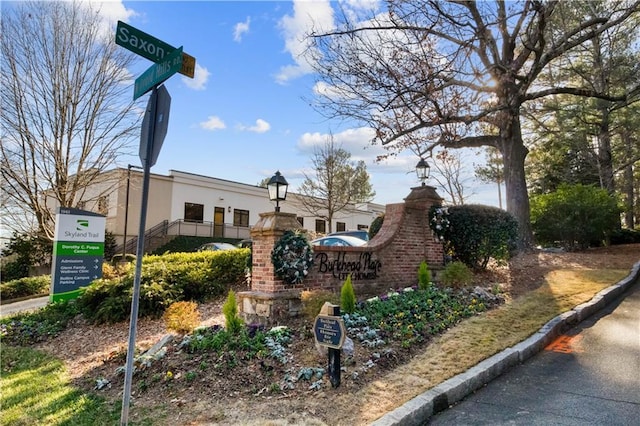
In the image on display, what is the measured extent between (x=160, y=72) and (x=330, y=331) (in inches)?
106

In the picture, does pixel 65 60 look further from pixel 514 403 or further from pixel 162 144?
pixel 514 403

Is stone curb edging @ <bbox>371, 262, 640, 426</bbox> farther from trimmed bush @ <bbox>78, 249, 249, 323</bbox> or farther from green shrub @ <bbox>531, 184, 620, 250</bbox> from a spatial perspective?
green shrub @ <bbox>531, 184, 620, 250</bbox>

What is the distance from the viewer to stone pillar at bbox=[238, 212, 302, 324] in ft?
19.6

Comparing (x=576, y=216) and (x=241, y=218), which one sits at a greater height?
(x=241, y=218)

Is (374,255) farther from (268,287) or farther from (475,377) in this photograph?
(475,377)

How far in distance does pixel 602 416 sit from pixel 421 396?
1.44 meters

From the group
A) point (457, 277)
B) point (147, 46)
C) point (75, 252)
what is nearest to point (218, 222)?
point (75, 252)

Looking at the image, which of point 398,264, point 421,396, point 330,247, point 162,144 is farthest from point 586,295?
point 162,144

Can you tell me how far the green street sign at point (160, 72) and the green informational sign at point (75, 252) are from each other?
6.94 m

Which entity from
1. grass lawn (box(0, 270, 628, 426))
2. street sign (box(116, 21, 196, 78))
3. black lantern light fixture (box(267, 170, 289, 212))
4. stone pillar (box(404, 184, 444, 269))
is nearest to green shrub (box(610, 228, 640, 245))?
grass lawn (box(0, 270, 628, 426))

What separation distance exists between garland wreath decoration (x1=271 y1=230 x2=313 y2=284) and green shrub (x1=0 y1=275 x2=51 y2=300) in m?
12.9

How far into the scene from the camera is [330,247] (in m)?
6.90

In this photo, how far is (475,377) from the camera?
4074mm

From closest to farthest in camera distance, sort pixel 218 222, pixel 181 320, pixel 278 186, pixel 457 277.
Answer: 1. pixel 181 320
2. pixel 278 186
3. pixel 457 277
4. pixel 218 222
